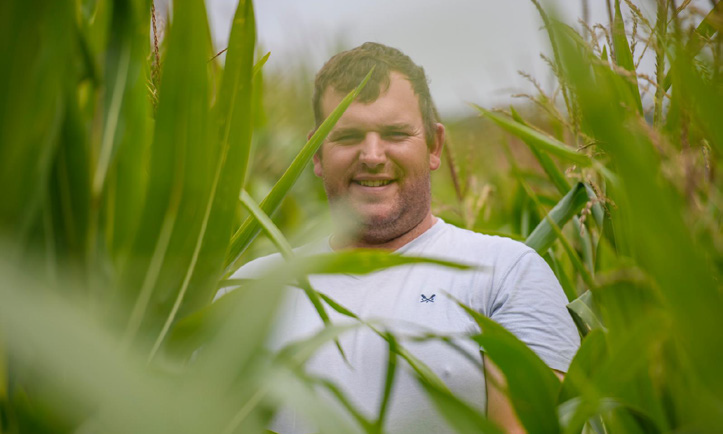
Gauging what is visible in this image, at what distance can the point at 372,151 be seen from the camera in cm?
142

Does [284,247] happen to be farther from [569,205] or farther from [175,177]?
[569,205]

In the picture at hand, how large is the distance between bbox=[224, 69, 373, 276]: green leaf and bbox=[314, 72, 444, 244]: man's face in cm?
63

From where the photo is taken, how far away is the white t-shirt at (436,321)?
42.8 inches

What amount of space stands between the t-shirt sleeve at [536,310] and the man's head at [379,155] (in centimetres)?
32

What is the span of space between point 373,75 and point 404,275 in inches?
16.6

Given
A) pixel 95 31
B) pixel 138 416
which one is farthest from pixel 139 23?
pixel 138 416

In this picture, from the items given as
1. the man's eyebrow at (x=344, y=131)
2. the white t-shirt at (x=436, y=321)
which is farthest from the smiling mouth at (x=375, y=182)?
the white t-shirt at (x=436, y=321)

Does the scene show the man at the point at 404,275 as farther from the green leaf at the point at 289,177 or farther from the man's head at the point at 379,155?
the green leaf at the point at 289,177

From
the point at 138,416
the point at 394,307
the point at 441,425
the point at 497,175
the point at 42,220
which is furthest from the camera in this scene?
the point at 497,175

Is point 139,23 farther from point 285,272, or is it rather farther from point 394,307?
point 394,307

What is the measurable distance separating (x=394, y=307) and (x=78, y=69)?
2.55ft

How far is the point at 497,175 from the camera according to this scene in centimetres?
237

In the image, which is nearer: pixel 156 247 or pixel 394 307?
pixel 156 247

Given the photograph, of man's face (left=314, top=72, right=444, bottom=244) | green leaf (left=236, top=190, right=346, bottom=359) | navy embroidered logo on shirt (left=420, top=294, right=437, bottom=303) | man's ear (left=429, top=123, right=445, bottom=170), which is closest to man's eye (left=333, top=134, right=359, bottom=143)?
man's face (left=314, top=72, right=444, bottom=244)
